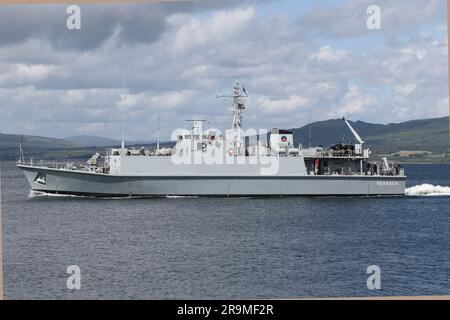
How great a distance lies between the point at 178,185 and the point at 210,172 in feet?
8.28

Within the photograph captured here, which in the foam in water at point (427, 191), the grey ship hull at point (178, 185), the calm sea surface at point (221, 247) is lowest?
the calm sea surface at point (221, 247)

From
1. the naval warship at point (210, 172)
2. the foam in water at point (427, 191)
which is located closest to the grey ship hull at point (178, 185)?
the naval warship at point (210, 172)

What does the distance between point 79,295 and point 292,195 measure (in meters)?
31.8

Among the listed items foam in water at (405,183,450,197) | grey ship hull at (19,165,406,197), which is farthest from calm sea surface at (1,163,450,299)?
foam in water at (405,183,450,197)

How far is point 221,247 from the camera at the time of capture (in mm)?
30094

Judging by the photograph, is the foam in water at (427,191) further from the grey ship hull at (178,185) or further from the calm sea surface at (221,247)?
the grey ship hull at (178,185)

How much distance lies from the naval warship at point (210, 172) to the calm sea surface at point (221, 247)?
4.86 ft

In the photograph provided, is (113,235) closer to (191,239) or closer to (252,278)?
(191,239)

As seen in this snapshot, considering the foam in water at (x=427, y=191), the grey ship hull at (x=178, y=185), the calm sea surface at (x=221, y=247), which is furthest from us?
the foam in water at (x=427, y=191)

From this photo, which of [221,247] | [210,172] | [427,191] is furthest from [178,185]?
[427,191]

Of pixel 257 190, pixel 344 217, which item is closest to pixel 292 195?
pixel 257 190

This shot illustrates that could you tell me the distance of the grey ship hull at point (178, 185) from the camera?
163 ft

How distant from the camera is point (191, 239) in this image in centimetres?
3216

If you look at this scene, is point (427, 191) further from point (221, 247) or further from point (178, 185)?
point (221, 247)
